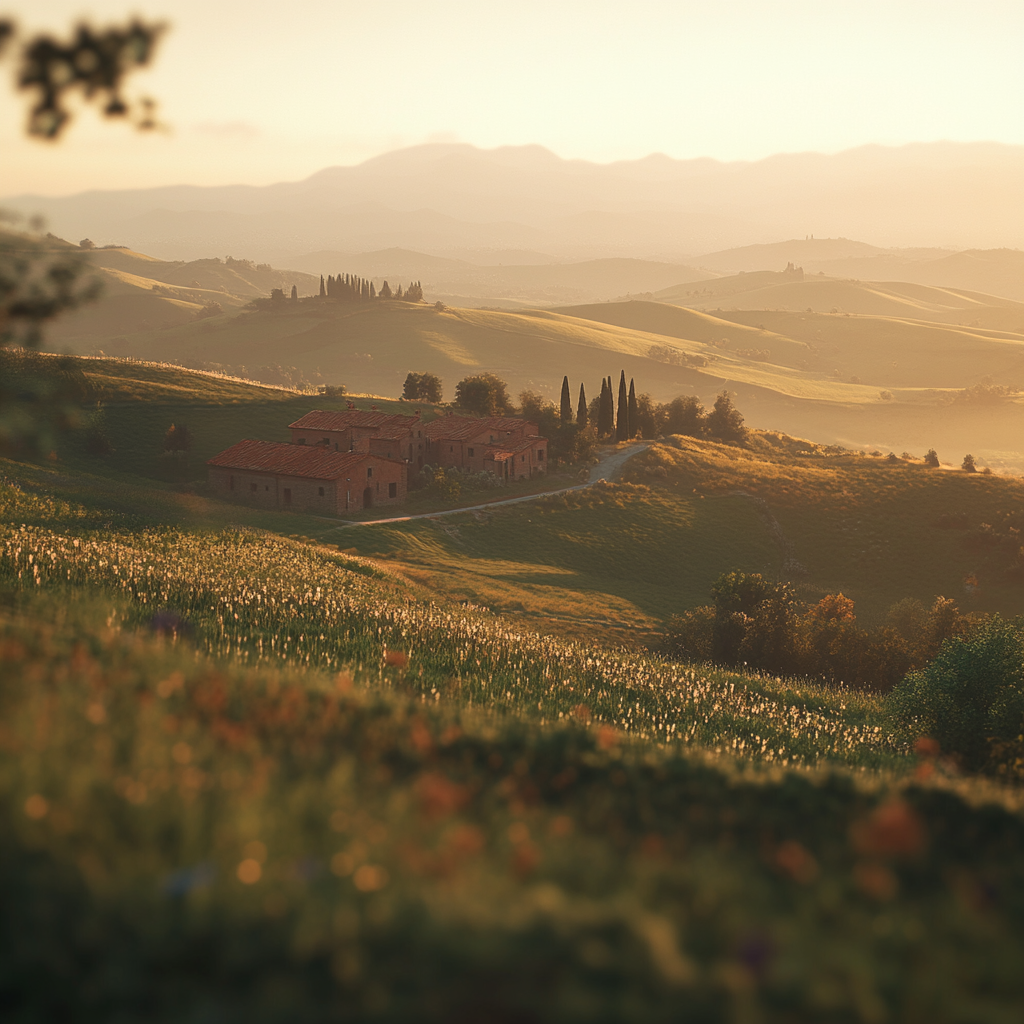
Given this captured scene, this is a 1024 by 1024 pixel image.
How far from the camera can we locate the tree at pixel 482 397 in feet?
401

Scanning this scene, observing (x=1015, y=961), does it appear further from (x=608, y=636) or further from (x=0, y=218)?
(x=608, y=636)

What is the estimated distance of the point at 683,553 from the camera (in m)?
88.5

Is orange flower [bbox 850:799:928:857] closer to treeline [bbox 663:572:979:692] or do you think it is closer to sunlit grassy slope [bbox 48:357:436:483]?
treeline [bbox 663:572:979:692]

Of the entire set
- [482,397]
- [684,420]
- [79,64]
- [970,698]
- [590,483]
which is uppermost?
[79,64]

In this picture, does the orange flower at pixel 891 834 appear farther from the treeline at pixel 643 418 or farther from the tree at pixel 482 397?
the tree at pixel 482 397

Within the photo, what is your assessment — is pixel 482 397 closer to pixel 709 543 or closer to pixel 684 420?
pixel 684 420

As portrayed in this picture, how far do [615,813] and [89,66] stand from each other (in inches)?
403

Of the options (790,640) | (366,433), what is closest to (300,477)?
(366,433)

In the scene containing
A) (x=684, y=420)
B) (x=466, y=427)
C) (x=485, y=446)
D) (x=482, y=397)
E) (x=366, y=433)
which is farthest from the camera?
(x=684, y=420)

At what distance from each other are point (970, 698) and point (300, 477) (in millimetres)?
66915

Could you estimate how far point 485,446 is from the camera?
102 m

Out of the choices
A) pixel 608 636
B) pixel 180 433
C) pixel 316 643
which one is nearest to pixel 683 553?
pixel 608 636

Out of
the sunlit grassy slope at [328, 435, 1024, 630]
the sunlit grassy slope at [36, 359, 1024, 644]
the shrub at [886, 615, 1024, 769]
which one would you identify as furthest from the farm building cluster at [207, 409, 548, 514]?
the shrub at [886, 615, 1024, 769]

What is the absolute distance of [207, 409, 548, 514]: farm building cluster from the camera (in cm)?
8462
